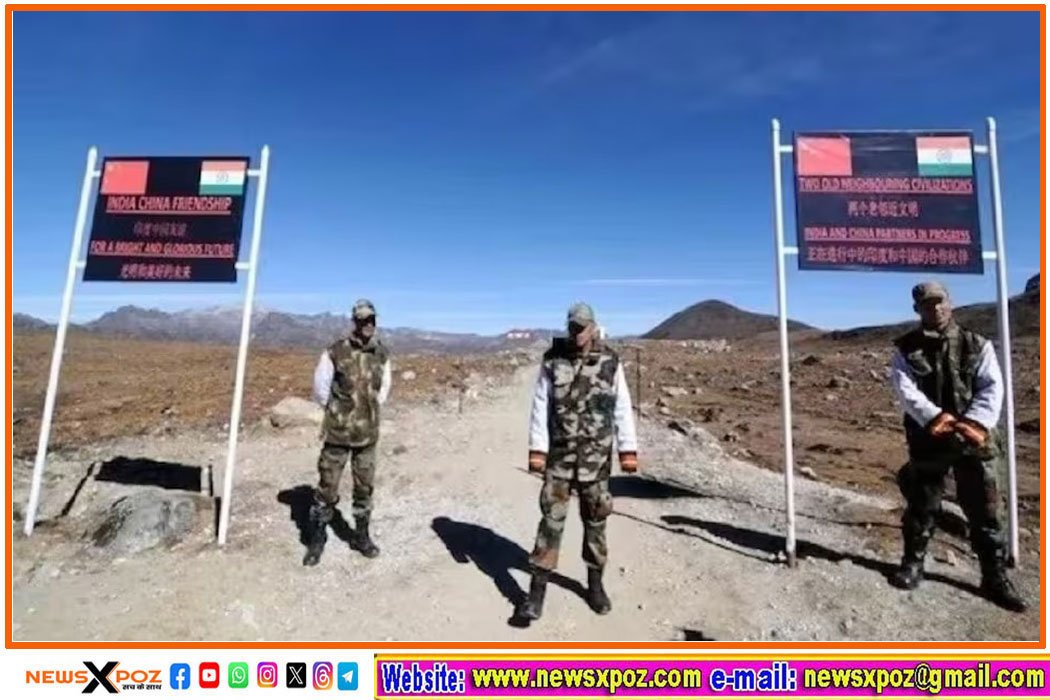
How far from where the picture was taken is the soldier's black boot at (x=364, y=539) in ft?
21.5

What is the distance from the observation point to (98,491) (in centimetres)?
841

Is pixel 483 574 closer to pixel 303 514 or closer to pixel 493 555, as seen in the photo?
pixel 493 555

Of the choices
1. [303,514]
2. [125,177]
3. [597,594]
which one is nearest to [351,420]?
[303,514]

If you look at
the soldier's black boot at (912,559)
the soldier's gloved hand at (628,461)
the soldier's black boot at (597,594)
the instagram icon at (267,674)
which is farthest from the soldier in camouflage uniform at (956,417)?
the instagram icon at (267,674)

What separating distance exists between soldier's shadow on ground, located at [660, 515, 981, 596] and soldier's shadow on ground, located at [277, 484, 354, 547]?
12.2 ft

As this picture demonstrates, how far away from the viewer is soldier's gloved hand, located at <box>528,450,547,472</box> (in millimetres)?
5066

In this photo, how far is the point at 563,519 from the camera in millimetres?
5211

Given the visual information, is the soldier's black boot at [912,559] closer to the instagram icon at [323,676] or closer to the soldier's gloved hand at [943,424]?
the soldier's gloved hand at [943,424]

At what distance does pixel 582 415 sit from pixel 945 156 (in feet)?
14.5

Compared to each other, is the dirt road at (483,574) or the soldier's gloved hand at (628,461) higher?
the soldier's gloved hand at (628,461)

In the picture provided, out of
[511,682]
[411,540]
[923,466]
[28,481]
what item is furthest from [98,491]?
[923,466]

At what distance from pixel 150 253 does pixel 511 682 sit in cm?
582

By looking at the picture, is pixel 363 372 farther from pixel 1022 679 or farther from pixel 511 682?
pixel 1022 679

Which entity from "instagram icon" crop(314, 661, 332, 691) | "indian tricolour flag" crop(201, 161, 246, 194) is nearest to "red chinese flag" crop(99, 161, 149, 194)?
"indian tricolour flag" crop(201, 161, 246, 194)
